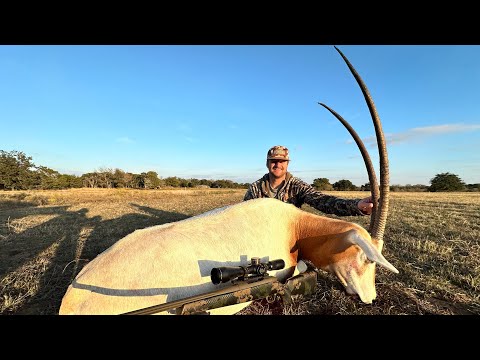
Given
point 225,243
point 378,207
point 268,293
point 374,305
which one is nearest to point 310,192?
point 378,207

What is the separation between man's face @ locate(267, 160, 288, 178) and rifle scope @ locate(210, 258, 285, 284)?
343 centimetres

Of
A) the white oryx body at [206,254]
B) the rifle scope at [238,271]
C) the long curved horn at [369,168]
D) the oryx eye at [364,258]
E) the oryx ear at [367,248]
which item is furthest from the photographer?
the long curved horn at [369,168]

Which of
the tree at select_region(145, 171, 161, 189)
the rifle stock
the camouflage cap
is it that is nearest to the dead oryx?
the rifle stock

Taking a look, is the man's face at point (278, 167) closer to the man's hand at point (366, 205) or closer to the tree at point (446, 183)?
the man's hand at point (366, 205)

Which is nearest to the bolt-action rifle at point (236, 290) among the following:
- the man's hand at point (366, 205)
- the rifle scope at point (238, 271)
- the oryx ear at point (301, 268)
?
the rifle scope at point (238, 271)

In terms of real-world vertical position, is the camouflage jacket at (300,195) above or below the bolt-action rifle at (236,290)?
above

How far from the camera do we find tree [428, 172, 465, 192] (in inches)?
2574

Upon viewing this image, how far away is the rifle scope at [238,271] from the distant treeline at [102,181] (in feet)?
130

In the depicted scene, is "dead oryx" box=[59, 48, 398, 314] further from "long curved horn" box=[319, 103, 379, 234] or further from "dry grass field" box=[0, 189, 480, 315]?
"dry grass field" box=[0, 189, 480, 315]

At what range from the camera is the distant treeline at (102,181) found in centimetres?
4291

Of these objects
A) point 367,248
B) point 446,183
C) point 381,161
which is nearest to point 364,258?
point 367,248

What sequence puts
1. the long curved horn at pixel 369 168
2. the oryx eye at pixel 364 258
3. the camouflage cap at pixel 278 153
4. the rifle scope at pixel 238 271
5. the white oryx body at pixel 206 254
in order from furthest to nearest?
the camouflage cap at pixel 278 153 → the long curved horn at pixel 369 168 → the oryx eye at pixel 364 258 → the white oryx body at pixel 206 254 → the rifle scope at pixel 238 271

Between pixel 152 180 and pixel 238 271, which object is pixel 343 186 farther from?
pixel 238 271
